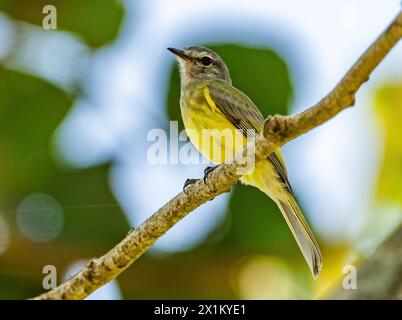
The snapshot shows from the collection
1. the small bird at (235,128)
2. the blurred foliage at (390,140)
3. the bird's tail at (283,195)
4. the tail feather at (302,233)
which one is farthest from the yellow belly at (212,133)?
the blurred foliage at (390,140)

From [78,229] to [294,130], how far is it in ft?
6.01

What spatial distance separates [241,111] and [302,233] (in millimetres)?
912

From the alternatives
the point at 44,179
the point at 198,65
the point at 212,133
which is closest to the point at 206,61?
the point at 198,65

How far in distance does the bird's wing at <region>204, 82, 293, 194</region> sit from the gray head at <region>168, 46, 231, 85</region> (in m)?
0.41

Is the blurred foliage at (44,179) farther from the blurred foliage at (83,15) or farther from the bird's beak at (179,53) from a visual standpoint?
the bird's beak at (179,53)

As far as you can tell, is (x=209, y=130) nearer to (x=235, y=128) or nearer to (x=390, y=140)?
(x=235, y=128)

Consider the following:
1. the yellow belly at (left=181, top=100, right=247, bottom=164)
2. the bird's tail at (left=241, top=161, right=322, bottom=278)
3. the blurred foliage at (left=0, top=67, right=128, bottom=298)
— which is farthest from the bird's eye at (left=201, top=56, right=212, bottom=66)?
the blurred foliage at (left=0, top=67, right=128, bottom=298)

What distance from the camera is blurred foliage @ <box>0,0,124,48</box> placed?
4.75m

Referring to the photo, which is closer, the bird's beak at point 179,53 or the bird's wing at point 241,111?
the bird's wing at point 241,111

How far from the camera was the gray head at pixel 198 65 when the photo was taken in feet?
18.5

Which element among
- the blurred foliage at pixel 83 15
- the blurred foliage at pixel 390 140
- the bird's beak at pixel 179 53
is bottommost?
the blurred foliage at pixel 390 140

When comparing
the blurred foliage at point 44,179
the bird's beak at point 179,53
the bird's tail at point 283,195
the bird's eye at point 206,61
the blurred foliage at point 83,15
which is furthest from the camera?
the bird's eye at point 206,61

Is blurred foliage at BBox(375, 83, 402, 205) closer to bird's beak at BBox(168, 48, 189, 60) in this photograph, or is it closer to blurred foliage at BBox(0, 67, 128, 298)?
bird's beak at BBox(168, 48, 189, 60)
